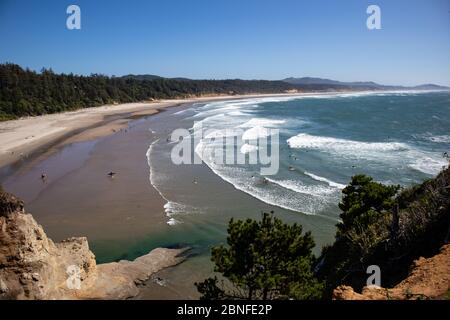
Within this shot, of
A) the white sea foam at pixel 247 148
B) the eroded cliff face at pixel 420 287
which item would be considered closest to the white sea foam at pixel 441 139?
the white sea foam at pixel 247 148

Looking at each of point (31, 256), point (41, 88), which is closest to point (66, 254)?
point (31, 256)

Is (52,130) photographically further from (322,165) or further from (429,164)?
(429,164)

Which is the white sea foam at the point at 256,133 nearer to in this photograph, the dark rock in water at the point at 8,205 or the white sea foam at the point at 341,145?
the white sea foam at the point at 341,145

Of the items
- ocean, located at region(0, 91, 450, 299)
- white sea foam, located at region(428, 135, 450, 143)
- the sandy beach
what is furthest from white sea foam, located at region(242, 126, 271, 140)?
white sea foam, located at region(428, 135, 450, 143)

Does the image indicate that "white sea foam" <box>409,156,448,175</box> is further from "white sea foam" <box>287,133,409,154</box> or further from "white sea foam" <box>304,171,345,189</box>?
"white sea foam" <box>304,171,345,189</box>

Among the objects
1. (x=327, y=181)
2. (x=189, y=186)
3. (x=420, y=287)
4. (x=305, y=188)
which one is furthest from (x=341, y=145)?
(x=420, y=287)
